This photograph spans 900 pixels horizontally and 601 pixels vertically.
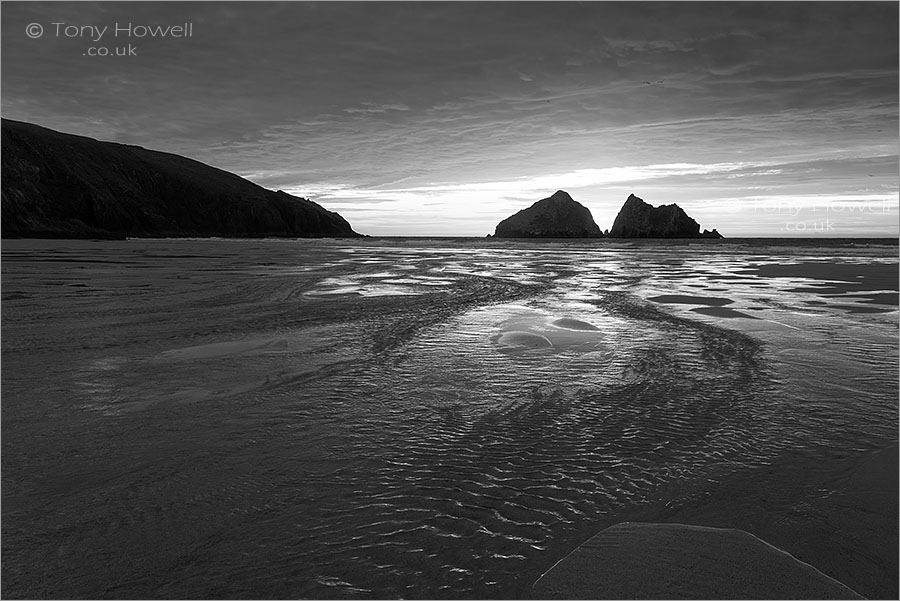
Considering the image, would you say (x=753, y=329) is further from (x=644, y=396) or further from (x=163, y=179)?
(x=163, y=179)

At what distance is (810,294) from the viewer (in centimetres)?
1662

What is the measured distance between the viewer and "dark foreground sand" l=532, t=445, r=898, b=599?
2.77m

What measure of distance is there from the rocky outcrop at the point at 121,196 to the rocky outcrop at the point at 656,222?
4166 inches

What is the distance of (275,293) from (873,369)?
1437cm

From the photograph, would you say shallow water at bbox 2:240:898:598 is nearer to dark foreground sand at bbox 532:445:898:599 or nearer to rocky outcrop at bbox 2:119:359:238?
dark foreground sand at bbox 532:445:898:599

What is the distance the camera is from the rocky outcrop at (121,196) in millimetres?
70562

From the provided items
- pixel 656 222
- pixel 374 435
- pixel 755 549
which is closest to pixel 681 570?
pixel 755 549

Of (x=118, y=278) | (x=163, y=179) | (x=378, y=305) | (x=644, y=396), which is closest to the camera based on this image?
(x=644, y=396)

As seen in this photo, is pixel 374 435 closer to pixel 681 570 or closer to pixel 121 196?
pixel 681 570

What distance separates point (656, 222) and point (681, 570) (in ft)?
526

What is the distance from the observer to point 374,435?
4.70 m

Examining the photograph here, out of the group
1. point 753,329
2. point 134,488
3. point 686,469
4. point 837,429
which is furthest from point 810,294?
point 134,488

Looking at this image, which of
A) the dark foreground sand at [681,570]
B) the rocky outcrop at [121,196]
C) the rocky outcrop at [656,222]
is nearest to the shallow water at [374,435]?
the dark foreground sand at [681,570]

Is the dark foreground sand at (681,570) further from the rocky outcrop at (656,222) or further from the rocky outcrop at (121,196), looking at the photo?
the rocky outcrop at (656,222)
